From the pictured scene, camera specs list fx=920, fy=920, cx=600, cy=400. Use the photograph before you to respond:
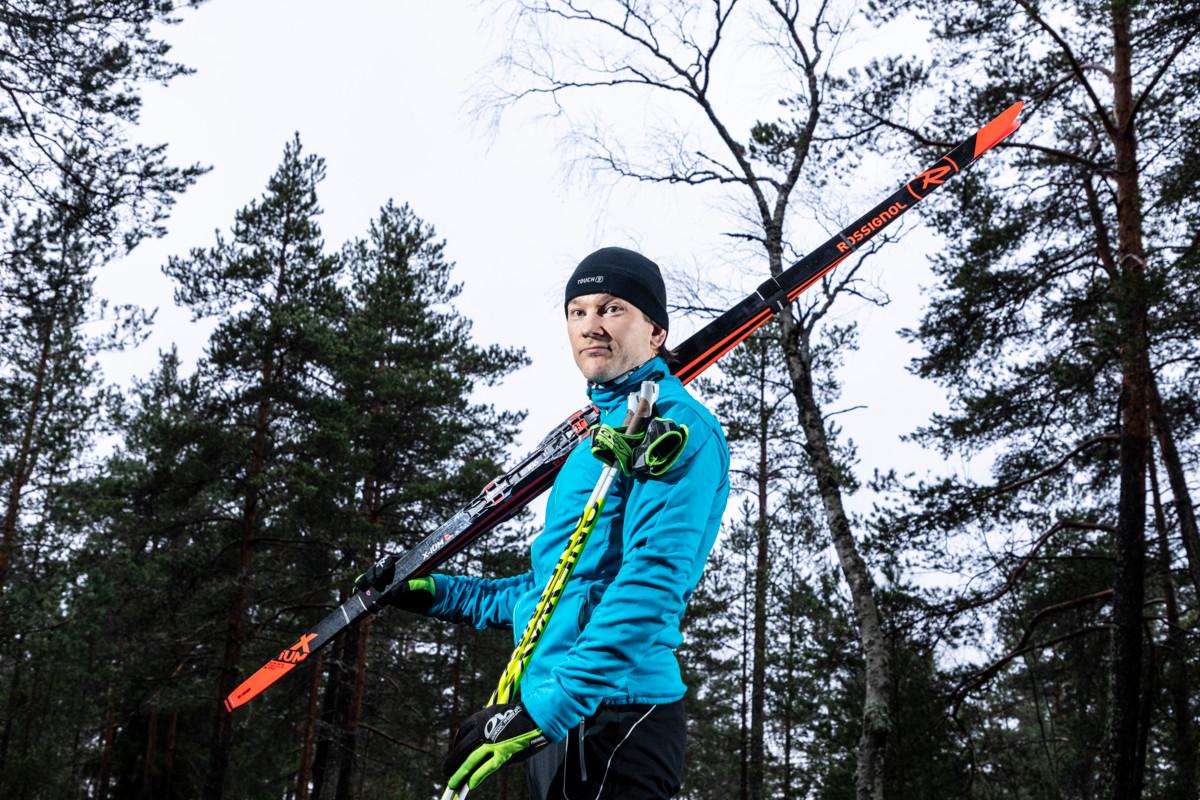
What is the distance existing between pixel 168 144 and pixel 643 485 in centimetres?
1143

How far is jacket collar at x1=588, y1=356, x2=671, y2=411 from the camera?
2.29 meters

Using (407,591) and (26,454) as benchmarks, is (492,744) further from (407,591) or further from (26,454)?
(26,454)

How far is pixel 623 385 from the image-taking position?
2.30 metres

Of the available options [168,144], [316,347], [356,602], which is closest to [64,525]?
[316,347]

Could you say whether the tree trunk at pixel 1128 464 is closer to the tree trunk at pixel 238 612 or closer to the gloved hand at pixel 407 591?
the gloved hand at pixel 407 591

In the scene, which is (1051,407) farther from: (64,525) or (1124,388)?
(64,525)

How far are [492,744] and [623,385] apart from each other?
904mm

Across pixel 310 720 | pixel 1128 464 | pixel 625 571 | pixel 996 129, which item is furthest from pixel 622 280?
pixel 310 720

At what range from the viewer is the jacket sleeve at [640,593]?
1808mm

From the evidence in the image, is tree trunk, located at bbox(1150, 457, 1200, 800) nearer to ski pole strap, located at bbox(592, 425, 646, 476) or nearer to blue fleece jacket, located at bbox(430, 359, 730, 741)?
blue fleece jacket, located at bbox(430, 359, 730, 741)

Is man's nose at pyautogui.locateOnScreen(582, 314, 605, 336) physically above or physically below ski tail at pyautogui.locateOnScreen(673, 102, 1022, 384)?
below

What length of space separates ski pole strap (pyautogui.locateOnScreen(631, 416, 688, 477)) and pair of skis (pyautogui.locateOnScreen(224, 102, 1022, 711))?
26.9 inches

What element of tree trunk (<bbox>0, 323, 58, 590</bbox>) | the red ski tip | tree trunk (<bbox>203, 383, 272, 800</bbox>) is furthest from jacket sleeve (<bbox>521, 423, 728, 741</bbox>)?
tree trunk (<bbox>0, 323, 58, 590</bbox>)

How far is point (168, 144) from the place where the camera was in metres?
11.4
